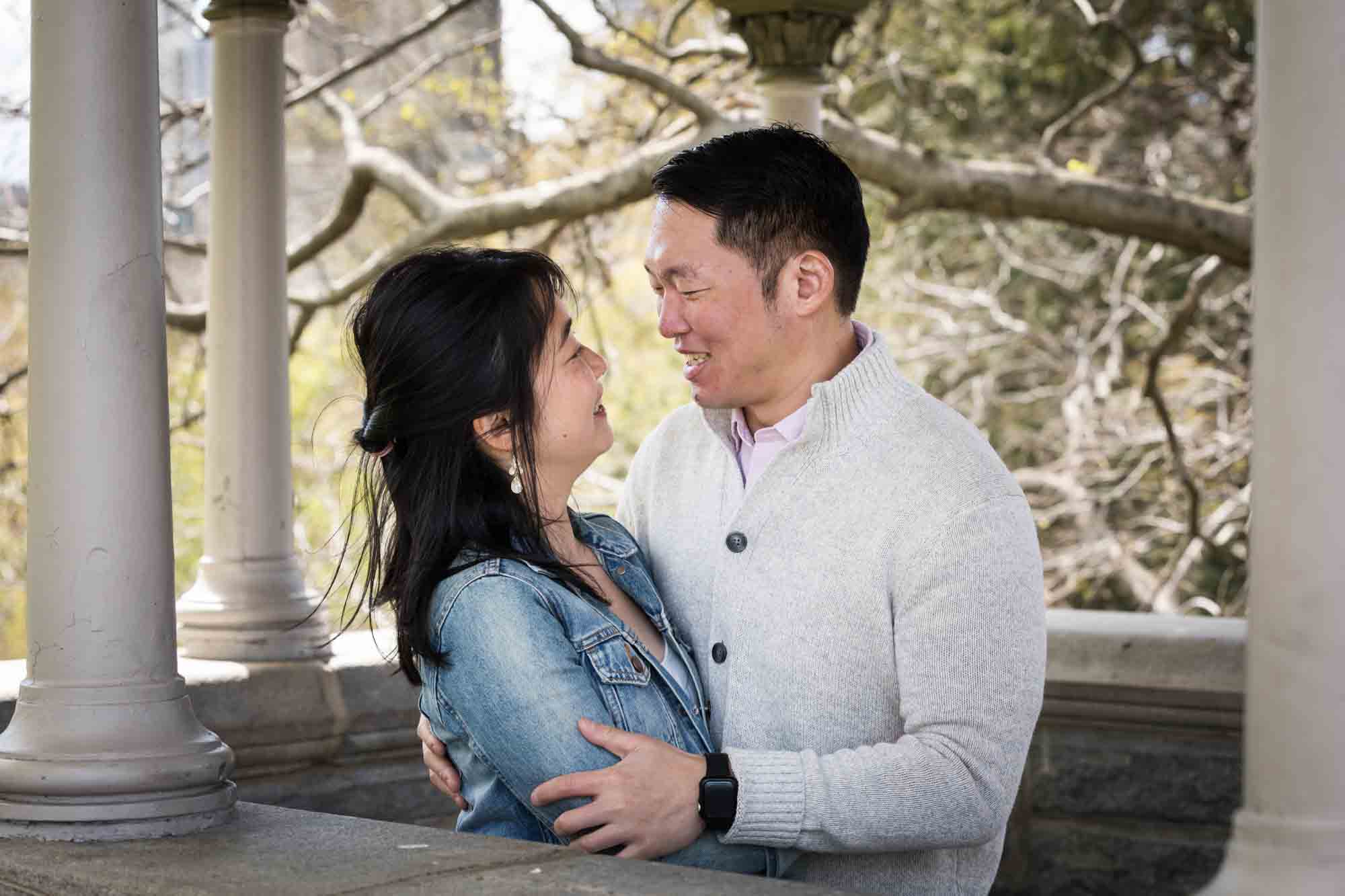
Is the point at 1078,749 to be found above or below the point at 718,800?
below

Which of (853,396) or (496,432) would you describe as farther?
(853,396)

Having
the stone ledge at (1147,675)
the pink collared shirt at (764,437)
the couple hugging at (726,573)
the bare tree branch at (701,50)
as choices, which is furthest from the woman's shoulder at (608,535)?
the bare tree branch at (701,50)

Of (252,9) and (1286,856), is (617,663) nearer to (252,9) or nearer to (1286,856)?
(1286,856)

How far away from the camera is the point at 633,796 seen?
259 centimetres

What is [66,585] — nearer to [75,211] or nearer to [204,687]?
[75,211]

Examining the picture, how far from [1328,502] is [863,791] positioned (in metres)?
0.89

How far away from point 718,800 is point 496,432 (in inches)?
27.1

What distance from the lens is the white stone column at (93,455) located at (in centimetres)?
310

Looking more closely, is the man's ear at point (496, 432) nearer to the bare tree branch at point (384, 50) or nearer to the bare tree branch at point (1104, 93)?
the bare tree branch at point (384, 50)

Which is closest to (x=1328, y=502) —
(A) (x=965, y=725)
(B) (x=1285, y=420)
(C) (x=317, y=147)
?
(B) (x=1285, y=420)

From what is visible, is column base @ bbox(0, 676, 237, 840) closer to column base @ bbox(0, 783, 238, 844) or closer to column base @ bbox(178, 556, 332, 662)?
column base @ bbox(0, 783, 238, 844)

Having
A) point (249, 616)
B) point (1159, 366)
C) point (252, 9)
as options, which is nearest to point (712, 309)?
point (249, 616)

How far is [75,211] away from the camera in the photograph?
10.2ft

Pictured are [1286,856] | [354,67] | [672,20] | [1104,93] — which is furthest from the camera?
[672,20]
